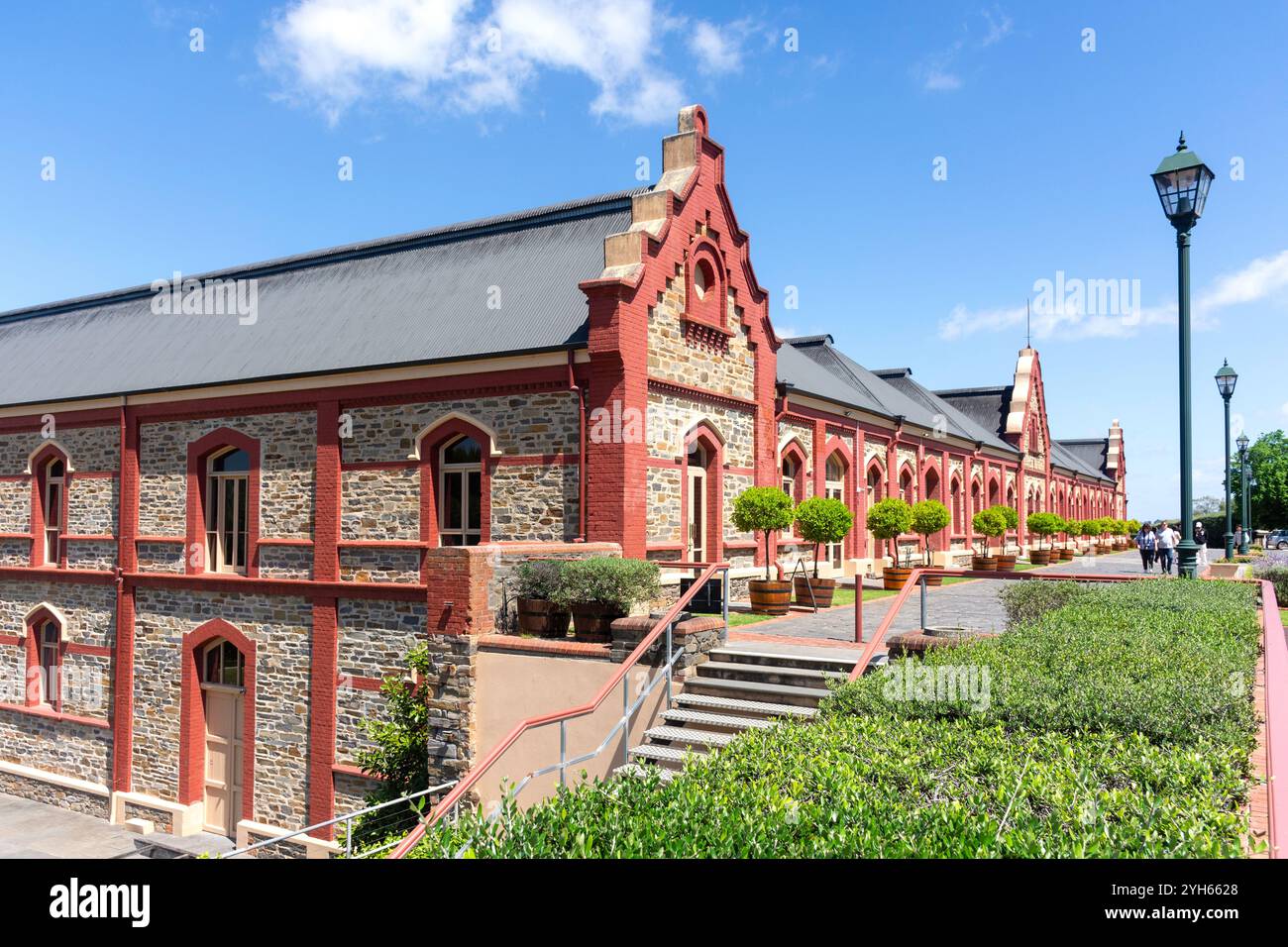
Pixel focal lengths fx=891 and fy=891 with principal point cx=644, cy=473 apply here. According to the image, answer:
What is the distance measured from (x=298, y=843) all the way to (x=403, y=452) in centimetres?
793

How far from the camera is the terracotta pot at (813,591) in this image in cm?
1855

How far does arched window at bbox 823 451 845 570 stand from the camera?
2505 centimetres

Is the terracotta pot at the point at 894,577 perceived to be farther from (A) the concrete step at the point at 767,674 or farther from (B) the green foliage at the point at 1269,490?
(B) the green foliage at the point at 1269,490

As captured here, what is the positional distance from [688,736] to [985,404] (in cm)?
4160

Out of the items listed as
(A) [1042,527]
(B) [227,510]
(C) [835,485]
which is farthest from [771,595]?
(A) [1042,527]

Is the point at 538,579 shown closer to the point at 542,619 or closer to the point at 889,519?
the point at 542,619

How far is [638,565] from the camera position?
12.4 meters

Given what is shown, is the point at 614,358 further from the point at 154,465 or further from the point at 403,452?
the point at 154,465

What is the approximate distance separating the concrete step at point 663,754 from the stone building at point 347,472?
133 inches

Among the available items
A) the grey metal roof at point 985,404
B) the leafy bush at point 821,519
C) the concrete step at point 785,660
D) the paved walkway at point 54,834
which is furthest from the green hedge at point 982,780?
the grey metal roof at point 985,404

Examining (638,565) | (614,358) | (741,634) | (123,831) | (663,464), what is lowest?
(123,831)

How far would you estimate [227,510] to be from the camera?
19.7 m
